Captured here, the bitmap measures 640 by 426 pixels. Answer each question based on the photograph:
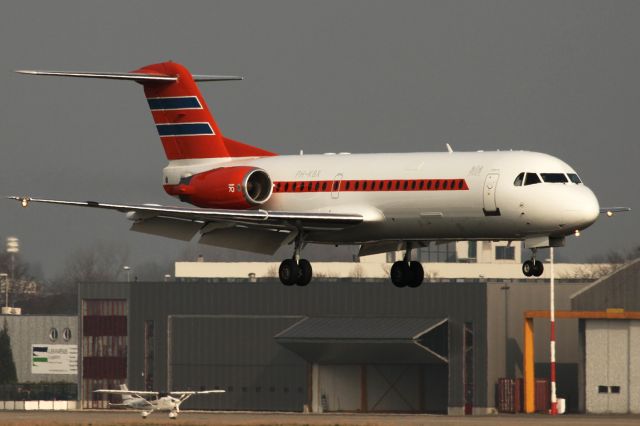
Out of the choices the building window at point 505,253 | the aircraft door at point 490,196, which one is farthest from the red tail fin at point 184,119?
the building window at point 505,253

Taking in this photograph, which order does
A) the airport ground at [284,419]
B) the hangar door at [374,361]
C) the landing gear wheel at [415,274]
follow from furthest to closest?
the hangar door at [374,361] < the airport ground at [284,419] < the landing gear wheel at [415,274]

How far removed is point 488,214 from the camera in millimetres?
54156

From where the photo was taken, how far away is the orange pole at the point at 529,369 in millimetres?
110688

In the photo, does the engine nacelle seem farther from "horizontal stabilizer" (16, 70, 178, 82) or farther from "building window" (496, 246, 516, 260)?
"building window" (496, 246, 516, 260)

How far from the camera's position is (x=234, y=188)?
59781 mm

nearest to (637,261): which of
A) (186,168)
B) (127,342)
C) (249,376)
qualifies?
(249,376)

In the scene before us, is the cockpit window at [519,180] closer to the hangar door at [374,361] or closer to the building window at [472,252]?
the hangar door at [374,361]

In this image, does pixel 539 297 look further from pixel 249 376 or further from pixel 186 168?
pixel 186 168

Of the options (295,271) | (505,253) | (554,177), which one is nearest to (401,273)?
(295,271)

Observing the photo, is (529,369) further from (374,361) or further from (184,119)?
(184,119)

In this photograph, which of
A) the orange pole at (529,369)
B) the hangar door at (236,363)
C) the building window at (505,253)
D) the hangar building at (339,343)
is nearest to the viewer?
the orange pole at (529,369)

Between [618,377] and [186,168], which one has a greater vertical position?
[186,168]

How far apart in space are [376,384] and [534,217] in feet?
215

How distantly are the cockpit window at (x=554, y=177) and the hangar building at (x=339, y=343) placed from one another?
2282 inches
